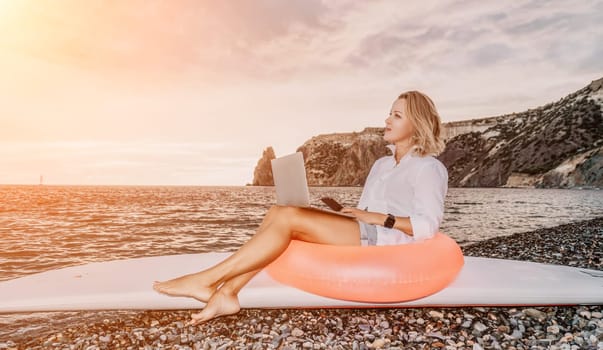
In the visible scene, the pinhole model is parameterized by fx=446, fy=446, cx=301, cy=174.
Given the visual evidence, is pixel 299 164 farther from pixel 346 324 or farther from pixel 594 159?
pixel 594 159

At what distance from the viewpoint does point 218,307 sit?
150 inches

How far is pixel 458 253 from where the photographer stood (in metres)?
4.43

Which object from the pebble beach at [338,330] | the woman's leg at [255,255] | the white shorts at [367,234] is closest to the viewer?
the woman's leg at [255,255]

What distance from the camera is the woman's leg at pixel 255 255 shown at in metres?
3.79

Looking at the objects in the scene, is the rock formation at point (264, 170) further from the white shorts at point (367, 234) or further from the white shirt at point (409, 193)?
the white shirt at point (409, 193)

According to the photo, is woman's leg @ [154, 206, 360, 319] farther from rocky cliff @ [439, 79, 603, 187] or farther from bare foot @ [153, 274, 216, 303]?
rocky cliff @ [439, 79, 603, 187]

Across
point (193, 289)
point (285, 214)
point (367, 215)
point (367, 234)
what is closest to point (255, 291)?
point (193, 289)

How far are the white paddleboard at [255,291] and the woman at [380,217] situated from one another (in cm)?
26

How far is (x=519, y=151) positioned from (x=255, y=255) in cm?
8586

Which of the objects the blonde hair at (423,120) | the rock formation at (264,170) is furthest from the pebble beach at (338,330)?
the rock formation at (264,170)

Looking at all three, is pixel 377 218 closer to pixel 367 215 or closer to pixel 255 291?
pixel 367 215

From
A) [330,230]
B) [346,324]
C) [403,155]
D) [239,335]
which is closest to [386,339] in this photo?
[346,324]

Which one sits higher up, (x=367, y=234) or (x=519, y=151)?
(x=519, y=151)

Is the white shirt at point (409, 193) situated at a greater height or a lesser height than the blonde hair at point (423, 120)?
lesser
